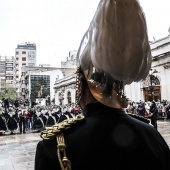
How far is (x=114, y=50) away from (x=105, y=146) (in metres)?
0.59

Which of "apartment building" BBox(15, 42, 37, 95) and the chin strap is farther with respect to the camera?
"apartment building" BBox(15, 42, 37, 95)

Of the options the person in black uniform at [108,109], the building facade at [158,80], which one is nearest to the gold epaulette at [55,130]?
the person in black uniform at [108,109]

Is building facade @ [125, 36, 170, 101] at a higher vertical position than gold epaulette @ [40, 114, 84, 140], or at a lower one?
higher

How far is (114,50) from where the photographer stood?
1417mm

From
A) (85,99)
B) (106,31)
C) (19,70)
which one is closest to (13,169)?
(85,99)

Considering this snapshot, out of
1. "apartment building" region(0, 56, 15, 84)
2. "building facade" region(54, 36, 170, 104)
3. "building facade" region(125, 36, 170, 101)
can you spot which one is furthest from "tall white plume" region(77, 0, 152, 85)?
"apartment building" region(0, 56, 15, 84)

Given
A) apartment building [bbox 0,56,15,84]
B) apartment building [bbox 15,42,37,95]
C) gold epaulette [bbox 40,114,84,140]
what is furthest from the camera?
apartment building [bbox 15,42,37,95]

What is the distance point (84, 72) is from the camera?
1575 millimetres

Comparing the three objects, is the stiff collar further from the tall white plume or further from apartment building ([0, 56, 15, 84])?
apartment building ([0, 56, 15, 84])

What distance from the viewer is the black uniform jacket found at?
55.5 inches

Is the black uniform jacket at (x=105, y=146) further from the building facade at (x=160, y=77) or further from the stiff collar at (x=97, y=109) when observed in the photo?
the building facade at (x=160, y=77)

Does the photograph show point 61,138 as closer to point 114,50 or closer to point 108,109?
point 108,109

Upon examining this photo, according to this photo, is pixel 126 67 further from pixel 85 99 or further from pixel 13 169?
pixel 13 169

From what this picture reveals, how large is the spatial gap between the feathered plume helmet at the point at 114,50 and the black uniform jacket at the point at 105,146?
12cm
